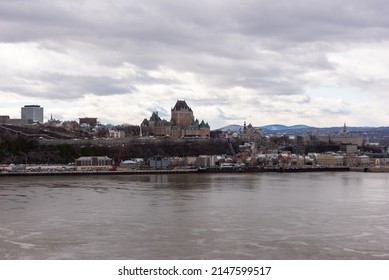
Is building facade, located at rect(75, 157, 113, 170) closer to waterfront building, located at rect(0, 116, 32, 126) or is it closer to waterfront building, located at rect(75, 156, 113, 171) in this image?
waterfront building, located at rect(75, 156, 113, 171)

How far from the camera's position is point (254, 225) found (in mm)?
11930

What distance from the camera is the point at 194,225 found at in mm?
11836

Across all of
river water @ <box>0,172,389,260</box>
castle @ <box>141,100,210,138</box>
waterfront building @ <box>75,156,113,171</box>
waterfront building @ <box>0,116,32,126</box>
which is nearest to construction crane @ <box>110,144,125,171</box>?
waterfront building @ <box>75,156,113,171</box>

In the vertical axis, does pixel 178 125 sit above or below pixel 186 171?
above

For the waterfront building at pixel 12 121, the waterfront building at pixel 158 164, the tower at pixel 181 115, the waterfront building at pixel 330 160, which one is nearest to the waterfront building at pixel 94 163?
the waterfront building at pixel 158 164

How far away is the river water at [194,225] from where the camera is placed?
9.54 metres

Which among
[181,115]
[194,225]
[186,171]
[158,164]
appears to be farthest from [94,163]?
[181,115]

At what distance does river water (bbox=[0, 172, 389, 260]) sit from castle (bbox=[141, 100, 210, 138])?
40.0 metres

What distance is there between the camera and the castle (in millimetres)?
59875

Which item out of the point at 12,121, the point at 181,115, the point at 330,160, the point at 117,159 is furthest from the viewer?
the point at 181,115

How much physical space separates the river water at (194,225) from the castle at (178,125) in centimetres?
3999

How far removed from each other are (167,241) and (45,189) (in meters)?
11.2

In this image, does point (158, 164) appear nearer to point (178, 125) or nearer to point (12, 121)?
point (178, 125)

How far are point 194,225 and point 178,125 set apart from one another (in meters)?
50.0
